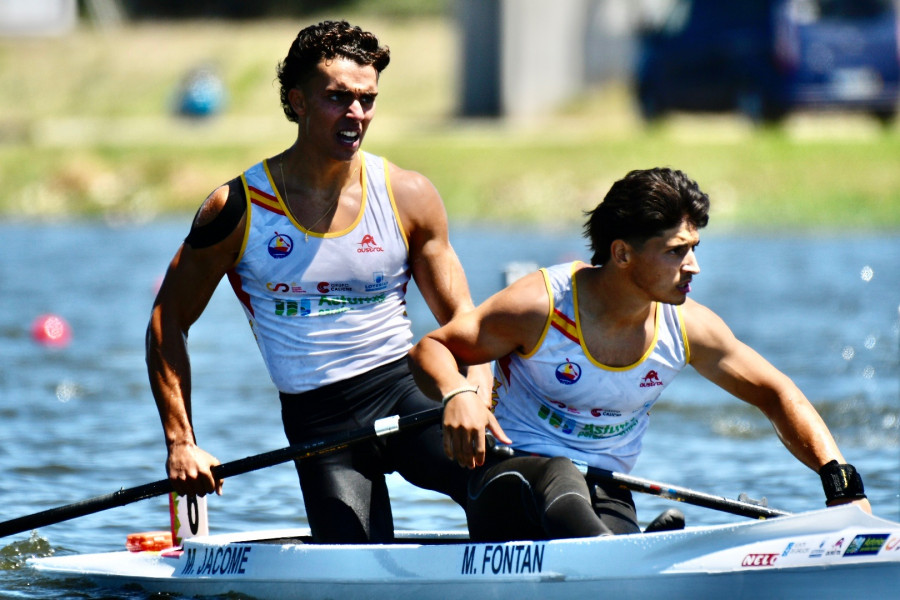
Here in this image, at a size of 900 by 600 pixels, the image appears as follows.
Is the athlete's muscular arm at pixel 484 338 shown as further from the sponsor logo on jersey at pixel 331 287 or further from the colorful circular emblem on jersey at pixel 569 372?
the sponsor logo on jersey at pixel 331 287

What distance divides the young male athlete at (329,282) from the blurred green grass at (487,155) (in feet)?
33.0

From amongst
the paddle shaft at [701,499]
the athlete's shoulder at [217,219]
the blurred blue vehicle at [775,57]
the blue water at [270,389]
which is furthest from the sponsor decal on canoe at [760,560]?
the blurred blue vehicle at [775,57]

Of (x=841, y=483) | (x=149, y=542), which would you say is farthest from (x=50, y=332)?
(x=841, y=483)

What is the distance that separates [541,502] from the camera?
515 centimetres

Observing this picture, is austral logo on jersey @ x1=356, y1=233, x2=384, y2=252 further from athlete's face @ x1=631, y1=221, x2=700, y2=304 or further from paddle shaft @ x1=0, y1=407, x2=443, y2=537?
athlete's face @ x1=631, y1=221, x2=700, y2=304

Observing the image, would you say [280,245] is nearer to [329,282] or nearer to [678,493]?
[329,282]

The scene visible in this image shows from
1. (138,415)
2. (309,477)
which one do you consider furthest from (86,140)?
(309,477)

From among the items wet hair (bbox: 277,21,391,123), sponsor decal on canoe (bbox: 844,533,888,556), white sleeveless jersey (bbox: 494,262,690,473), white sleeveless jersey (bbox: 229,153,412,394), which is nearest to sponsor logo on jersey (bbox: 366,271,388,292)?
white sleeveless jersey (bbox: 229,153,412,394)

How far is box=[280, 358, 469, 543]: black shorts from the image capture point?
572cm

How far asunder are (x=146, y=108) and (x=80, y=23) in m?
10.8

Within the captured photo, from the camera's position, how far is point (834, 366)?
13.2 metres

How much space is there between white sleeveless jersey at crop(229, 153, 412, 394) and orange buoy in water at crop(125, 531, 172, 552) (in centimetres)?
123

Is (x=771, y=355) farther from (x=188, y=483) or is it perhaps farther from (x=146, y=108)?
(x=146, y=108)

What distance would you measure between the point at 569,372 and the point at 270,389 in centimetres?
756
